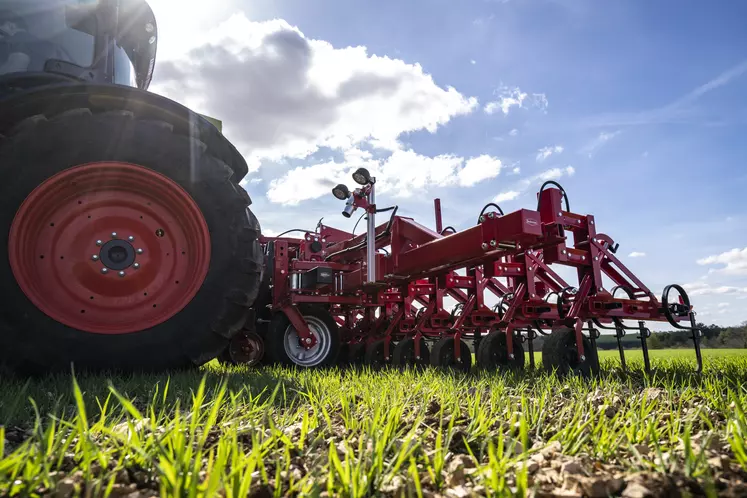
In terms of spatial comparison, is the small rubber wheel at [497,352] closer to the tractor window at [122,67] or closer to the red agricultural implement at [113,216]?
the red agricultural implement at [113,216]

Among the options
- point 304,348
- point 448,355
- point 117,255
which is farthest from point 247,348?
point 117,255

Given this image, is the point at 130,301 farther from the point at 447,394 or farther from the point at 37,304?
the point at 447,394

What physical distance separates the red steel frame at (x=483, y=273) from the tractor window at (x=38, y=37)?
100 inches

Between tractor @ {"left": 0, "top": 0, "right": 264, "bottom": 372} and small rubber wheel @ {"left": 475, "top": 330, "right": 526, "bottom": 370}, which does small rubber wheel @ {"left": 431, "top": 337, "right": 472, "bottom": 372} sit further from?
tractor @ {"left": 0, "top": 0, "right": 264, "bottom": 372}

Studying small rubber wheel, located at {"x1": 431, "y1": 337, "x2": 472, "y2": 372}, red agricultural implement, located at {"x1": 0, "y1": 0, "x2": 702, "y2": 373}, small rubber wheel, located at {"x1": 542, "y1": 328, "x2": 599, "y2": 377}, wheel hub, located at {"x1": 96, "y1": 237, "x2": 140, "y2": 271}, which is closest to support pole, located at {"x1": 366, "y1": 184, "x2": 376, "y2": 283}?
red agricultural implement, located at {"x1": 0, "y1": 0, "x2": 702, "y2": 373}

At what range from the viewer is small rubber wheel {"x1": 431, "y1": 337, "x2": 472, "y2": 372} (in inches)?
200

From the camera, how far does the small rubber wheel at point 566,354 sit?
415 centimetres

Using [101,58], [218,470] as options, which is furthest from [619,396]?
[101,58]

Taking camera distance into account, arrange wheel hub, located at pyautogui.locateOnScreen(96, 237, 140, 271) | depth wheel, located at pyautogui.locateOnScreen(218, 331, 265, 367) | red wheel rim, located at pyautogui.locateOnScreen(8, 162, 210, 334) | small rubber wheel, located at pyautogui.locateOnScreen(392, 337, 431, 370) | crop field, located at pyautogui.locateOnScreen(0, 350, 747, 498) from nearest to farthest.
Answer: crop field, located at pyautogui.locateOnScreen(0, 350, 747, 498) → red wheel rim, located at pyautogui.locateOnScreen(8, 162, 210, 334) → wheel hub, located at pyautogui.locateOnScreen(96, 237, 140, 271) → depth wheel, located at pyautogui.locateOnScreen(218, 331, 265, 367) → small rubber wheel, located at pyautogui.locateOnScreen(392, 337, 431, 370)

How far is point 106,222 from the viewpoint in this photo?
9.25 ft

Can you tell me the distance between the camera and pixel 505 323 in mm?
5078

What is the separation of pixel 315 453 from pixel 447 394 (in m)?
0.94

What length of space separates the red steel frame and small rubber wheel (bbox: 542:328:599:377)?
87 millimetres

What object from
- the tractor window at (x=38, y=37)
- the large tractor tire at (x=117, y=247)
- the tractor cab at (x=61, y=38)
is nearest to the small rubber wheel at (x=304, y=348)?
the large tractor tire at (x=117, y=247)
